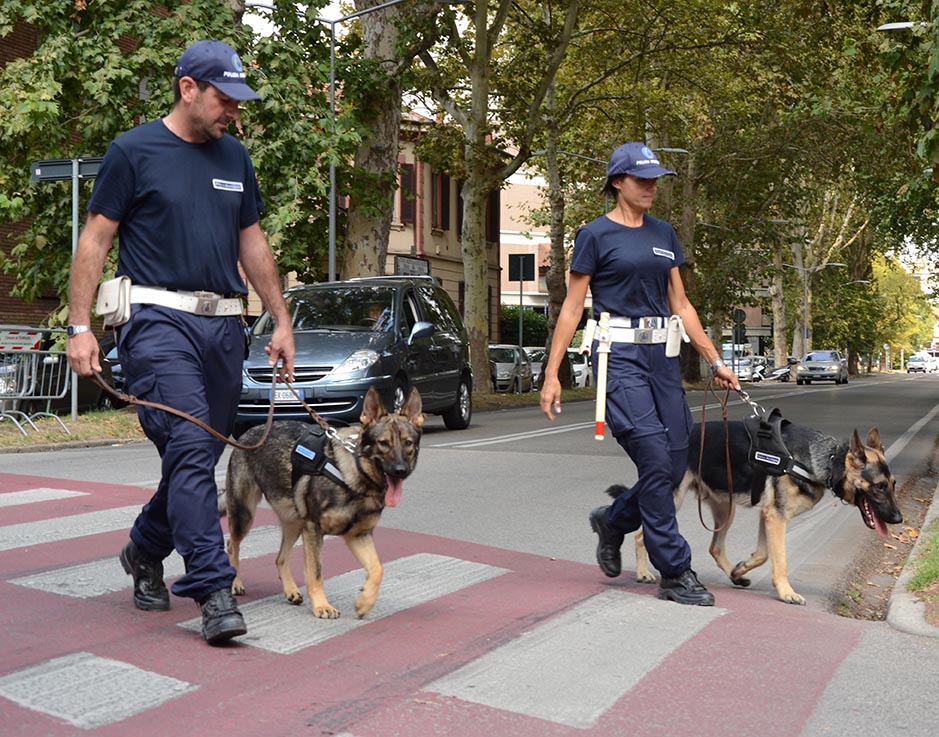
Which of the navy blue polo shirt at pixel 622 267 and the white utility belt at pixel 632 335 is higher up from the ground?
the navy blue polo shirt at pixel 622 267

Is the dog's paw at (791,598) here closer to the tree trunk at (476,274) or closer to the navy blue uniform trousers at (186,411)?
the navy blue uniform trousers at (186,411)

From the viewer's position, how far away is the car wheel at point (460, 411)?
19062 millimetres

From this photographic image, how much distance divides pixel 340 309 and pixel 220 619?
40.2ft

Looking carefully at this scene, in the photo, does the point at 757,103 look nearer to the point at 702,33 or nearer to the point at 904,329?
the point at 702,33

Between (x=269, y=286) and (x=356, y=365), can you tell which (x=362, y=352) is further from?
(x=269, y=286)

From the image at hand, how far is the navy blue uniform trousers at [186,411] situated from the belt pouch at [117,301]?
0.15ft

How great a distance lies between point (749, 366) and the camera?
240 feet

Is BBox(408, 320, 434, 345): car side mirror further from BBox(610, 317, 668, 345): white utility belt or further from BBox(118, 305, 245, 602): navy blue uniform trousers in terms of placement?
BBox(118, 305, 245, 602): navy blue uniform trousers

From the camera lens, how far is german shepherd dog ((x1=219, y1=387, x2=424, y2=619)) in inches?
222

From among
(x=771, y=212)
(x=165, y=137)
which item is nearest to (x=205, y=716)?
(x=165, y=137)

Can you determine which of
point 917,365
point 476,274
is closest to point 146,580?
point 476,274

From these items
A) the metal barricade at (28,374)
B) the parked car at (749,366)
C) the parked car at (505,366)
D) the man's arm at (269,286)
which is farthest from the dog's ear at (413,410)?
the parked car at (749,366)

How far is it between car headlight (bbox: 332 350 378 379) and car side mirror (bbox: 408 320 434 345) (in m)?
0.74

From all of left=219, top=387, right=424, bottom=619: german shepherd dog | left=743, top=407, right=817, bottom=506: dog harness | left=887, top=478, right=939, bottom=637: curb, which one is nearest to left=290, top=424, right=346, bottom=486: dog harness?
left=219, top=387, right=424, bottom=619: german shepherd dog
